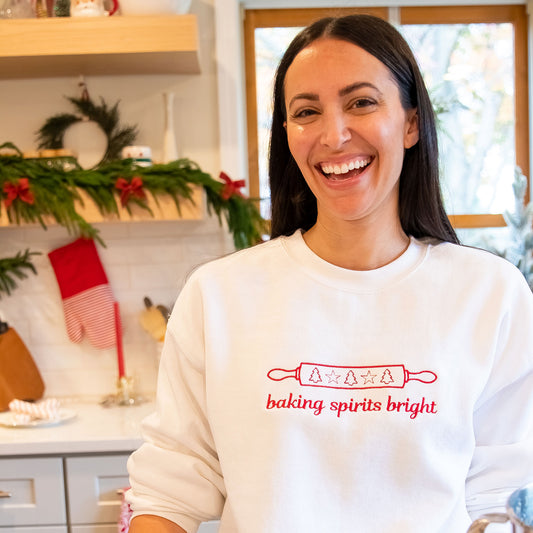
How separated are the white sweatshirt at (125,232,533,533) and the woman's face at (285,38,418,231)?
133 mm

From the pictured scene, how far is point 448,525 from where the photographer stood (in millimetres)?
1136

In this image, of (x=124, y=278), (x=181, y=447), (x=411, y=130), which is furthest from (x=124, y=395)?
(x=411, y=130)

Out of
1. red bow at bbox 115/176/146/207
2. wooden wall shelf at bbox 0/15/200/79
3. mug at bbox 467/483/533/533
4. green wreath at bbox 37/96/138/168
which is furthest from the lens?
green wreath at bbox 37/96/138/168

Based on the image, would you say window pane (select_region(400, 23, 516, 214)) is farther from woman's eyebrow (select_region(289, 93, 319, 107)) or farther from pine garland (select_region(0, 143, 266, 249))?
woman's eyebrow (select_region(289, 93, 319, 107))

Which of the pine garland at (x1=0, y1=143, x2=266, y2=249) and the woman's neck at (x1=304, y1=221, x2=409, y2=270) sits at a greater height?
the pine garland at (x1=0, y1=143, x2=266, y2=249)

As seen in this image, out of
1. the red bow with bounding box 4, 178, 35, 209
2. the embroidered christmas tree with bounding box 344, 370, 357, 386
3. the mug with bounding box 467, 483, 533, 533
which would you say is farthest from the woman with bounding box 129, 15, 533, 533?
the red bow with bounding box 4, 178, 35, 209

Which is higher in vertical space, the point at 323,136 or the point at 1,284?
the point at 323,136

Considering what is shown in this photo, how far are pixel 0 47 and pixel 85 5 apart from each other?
283 mm

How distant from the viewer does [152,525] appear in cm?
119

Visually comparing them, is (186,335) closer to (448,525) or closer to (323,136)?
(323,136)

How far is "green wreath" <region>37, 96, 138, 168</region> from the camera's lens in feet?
8.67

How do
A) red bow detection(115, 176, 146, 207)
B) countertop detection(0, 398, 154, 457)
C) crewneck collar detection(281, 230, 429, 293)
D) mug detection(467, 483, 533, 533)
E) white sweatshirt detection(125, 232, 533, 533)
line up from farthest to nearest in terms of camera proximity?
red bow detection(115, 176, 146, 207), countertop detection(0, 398, 154, 457), crewneck collar detection(281, 230, 429, 293), white sweatshirt detection(125, 232, 533, 533), mug detection(467, 483, 533, 533)

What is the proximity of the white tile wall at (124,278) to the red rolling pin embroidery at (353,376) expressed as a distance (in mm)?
1576

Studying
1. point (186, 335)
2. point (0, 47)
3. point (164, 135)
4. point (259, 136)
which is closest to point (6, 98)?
point (0, 47)
